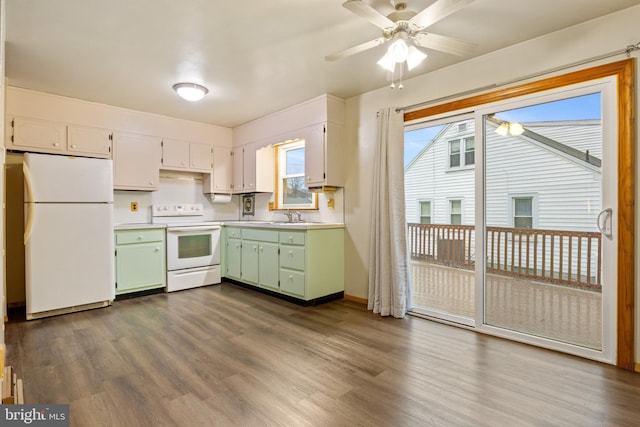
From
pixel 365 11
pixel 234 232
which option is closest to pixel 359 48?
pixel 365 11

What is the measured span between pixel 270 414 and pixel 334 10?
7.95ft

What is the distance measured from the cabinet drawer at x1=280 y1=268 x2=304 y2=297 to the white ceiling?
6.58 ft

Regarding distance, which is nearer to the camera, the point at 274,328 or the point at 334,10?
the point at 334,10

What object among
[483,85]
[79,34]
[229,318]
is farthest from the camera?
[229,318]

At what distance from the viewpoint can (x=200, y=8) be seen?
2115 mm

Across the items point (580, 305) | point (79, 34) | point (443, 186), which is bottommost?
point (580, 305)

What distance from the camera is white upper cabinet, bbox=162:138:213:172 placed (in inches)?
173

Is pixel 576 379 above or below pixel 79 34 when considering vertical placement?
below

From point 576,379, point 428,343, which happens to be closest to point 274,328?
point 428,343

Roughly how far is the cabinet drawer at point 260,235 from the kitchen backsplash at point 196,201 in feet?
1.90

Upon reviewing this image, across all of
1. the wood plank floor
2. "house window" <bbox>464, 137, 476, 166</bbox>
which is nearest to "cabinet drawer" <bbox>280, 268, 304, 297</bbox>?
the wood plank floor

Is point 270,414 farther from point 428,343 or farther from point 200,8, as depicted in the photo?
point 200,8

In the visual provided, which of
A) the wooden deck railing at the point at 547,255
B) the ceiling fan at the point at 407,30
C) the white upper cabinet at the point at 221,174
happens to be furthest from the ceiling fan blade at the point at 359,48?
the white upper cabinet at the point at 221,174
